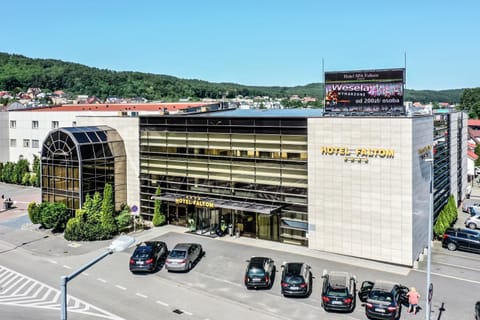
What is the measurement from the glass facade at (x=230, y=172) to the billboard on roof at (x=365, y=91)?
3307 millimetres

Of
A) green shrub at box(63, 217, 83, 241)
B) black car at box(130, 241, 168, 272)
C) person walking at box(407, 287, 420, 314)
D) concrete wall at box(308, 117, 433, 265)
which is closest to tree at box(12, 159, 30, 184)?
green shrub at box(63, 217, 83, 241)

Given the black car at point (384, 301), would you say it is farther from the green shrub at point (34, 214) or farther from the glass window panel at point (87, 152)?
the green shrub at point (34, 214)

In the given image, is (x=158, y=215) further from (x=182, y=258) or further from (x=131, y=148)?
(x=182, y=258)

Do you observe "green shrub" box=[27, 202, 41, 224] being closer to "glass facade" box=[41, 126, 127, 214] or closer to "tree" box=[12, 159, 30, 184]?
"glass facade" box=[41, 126, 127, 214]

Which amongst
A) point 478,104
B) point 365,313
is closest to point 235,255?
point 365,313

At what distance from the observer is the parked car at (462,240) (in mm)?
33844

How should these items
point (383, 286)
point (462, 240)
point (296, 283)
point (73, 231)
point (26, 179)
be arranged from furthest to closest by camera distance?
point (26, 179), point (73, 231), point (462, 240), point (296, 283), point (383, 286)

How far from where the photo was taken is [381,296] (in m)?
22.8

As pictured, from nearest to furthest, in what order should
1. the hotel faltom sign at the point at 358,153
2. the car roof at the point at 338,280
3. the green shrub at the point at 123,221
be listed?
the car roof at the point at 338,280, the hotel faltom sign at the point at 358,153, the green shrub at the point at 123,221

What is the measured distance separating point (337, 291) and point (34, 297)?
17.2 metres

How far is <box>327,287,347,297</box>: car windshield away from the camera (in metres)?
23.2

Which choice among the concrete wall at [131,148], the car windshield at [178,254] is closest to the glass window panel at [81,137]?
the concrete wall at [131,148]

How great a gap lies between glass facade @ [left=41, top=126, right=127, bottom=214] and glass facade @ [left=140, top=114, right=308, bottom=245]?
2.46 metres

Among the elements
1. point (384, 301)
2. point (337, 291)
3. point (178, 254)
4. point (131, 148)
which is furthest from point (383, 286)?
point (131, 148)
